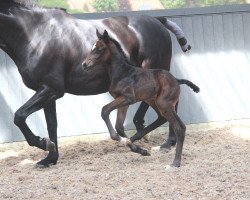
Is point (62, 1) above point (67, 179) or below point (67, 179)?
above

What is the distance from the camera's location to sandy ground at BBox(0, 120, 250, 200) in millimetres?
4633

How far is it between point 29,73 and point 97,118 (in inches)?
92.0

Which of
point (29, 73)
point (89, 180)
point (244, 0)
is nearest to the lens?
point (89, 180)

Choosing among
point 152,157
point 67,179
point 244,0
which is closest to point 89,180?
point 67,179

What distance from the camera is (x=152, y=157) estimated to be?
6.23 m

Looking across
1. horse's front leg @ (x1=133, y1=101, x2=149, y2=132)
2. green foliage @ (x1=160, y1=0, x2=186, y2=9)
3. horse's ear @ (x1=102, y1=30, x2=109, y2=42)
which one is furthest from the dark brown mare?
green foliage @ (x1=160, y1=0, x2=186, y2=9)

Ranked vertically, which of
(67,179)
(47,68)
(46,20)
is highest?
(46,20)

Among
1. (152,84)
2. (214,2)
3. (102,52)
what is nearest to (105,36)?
(102,52)

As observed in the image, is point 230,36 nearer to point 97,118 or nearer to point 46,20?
point 97,118

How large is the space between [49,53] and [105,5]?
8.41 ft

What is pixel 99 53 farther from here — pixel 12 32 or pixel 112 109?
pixel 12 32

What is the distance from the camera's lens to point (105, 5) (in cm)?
829

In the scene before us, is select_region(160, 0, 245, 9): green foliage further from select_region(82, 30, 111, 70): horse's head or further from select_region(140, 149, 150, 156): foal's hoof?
select_region(140, 149, 150, 156): foal's hoof

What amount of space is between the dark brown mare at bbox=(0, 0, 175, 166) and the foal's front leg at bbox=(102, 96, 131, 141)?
3 cm
